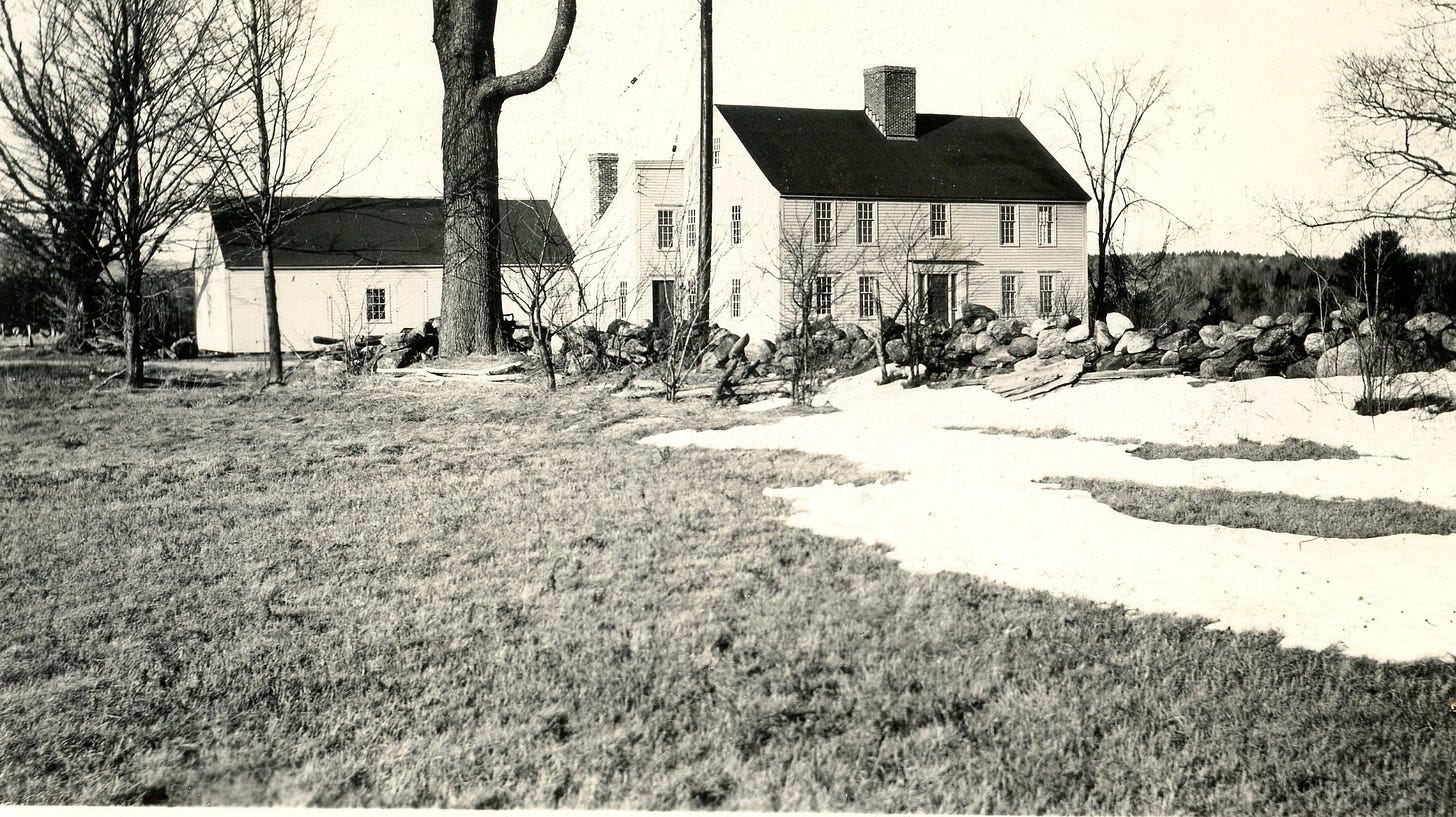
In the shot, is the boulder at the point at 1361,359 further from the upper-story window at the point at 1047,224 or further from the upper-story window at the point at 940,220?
the upper-story window at the point at 1047,224

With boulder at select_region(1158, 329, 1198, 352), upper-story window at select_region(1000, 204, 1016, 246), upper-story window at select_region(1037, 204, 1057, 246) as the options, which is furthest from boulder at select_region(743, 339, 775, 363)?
upper-story window at select_region(1037, 204, 1057, 246)

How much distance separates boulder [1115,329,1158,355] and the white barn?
74.4 ft

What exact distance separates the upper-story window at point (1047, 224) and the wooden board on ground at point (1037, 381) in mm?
21385

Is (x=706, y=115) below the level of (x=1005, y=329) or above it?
above

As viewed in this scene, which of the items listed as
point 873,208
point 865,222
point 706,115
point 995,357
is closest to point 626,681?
point 995,357

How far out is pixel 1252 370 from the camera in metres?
12.2

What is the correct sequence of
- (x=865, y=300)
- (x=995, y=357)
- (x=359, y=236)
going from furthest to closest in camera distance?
(x=359, y=236) < (x=865, y=300) < (x=995, y=357)

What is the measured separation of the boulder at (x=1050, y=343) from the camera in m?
14.1

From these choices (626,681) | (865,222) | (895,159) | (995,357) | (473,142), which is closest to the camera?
(626,681)

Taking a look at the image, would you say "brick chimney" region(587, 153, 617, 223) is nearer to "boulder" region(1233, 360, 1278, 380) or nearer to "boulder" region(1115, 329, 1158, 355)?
"boulder" region(1115, 329, 1158, 355)

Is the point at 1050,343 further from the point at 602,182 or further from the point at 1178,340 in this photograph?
the point at 602,182

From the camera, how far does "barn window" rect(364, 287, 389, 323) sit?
1395 inches

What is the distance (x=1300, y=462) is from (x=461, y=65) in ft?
46.2

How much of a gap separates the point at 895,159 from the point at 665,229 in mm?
7628
